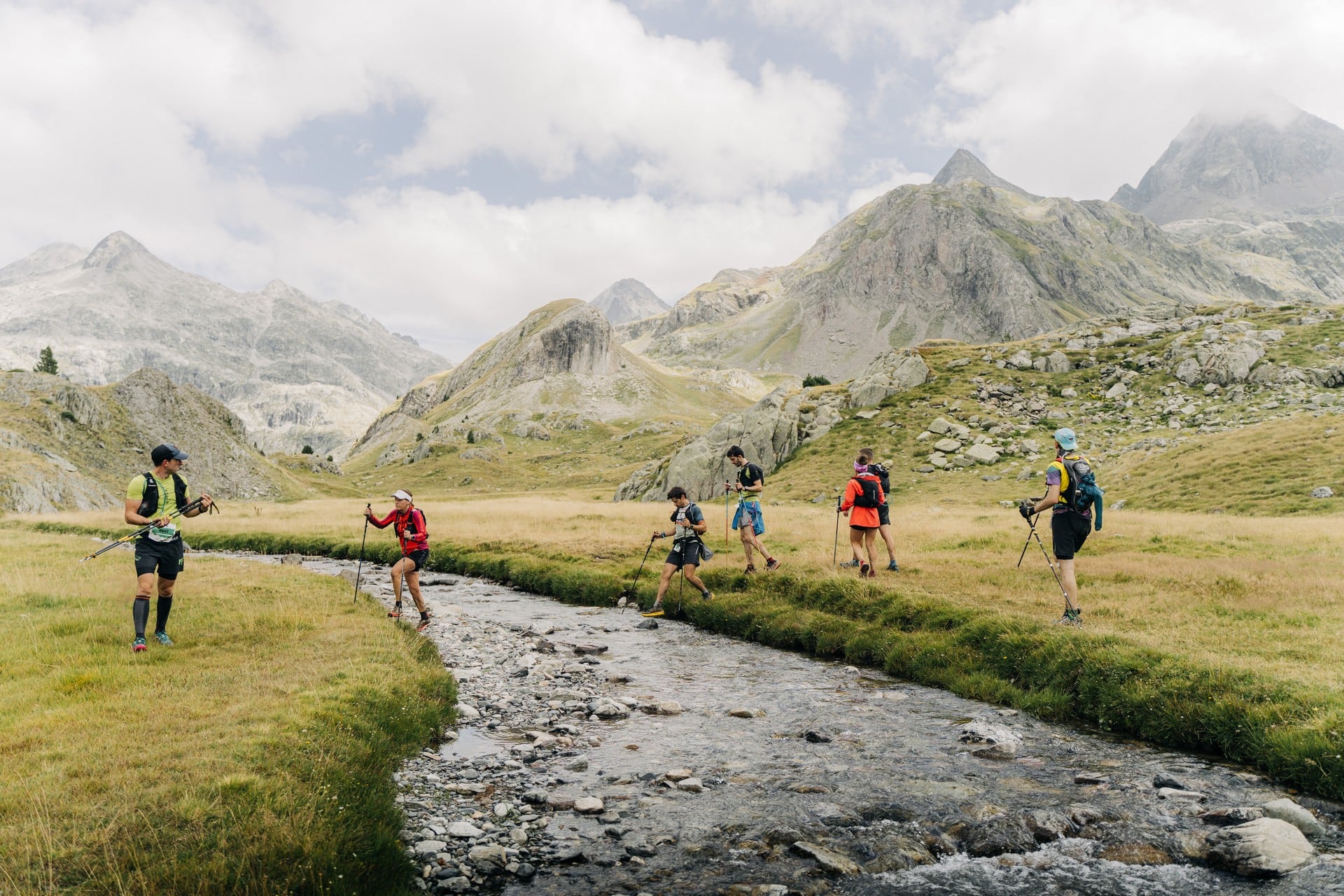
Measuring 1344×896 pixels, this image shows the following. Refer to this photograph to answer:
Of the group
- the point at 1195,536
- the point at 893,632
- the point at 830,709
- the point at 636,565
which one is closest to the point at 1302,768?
the point at 830,709

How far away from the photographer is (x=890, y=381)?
68.9 metres

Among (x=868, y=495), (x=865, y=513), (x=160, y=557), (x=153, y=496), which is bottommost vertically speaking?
(x=160, y=557)

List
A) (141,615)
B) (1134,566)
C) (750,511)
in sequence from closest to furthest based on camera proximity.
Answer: (141,615), (1134,566), (750,511)

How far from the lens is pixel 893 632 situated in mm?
17125

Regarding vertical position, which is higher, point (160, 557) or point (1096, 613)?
point (160, 557)

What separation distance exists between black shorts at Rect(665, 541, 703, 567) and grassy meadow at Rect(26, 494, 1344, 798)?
5.04ft

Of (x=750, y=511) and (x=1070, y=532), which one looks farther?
(x=750, y=511)

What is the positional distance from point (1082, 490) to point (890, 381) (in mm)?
55350

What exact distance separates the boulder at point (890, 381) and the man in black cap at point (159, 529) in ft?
200

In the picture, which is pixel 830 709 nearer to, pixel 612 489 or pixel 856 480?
pixel 856 480

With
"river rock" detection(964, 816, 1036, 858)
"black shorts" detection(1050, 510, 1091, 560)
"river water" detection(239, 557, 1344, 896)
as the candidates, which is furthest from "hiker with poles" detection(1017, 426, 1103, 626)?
"river rock" detection(964, 816, 1036, 858)

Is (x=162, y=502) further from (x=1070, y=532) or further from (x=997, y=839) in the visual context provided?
(x=1070, y=532)

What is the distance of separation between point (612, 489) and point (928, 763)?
80503 millimetres

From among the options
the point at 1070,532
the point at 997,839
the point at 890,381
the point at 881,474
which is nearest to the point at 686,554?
the point at 881,474
